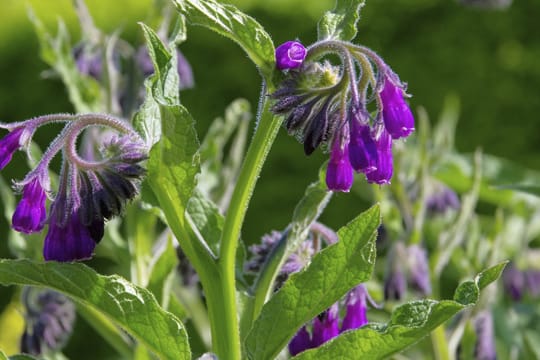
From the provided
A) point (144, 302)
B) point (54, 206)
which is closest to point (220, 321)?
point (144, 302)

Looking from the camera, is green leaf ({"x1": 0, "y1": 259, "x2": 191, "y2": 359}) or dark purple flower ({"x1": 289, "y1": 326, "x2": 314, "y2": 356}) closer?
green leaf ({"x1": 0, "y1": 259, "x2": 191, "y2": 359})

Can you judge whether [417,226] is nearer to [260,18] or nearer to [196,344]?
[196,344]

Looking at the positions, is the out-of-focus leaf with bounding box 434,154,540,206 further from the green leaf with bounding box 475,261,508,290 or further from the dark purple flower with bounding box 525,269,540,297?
the green leaf with bounding box 475,261,508,290

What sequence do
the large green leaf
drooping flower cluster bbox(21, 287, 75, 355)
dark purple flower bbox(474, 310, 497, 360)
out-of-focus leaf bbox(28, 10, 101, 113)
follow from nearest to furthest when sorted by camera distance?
the large green leaf, drooping flower cluster bbox(21, 287, 75, 355), dark purple flower bbox(474, 310, 497, 360), out-of-focus leaf bbox(28, 10, 101, 113)

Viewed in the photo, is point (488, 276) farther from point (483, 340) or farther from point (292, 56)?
point (483, 340)

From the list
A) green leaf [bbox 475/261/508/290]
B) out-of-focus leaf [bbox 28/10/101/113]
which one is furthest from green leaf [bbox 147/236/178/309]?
out-of-focus leaf [bbox 28/10/101/113]

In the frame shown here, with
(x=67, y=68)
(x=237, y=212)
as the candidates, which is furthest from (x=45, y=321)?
(x=237, y=212)
